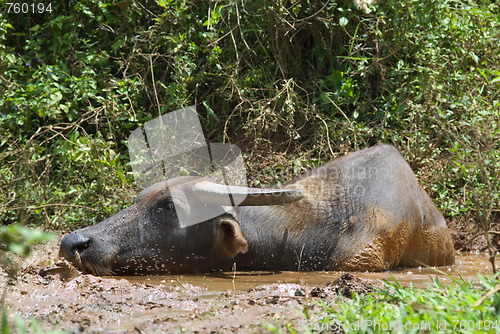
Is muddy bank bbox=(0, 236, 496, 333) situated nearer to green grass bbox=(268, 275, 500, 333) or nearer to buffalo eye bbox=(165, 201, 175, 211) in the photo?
green grass bbox=(268, 275, 500, 333)

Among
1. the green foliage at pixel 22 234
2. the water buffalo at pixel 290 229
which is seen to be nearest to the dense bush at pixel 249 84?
the water buffalo at pixel 290 229

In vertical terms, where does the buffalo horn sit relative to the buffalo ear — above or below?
above

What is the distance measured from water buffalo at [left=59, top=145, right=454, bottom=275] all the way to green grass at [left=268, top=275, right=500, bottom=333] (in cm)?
176

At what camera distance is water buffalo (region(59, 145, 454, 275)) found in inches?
201

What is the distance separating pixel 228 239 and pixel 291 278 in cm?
65

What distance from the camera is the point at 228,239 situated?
529 centimetres

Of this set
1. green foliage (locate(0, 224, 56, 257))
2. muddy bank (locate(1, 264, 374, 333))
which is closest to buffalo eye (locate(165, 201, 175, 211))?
muddy bank (locate(1, 264, 374, 333))

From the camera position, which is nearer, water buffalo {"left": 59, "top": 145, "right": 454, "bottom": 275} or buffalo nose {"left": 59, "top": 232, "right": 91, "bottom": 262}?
buffalo nose {"left": 59, "top": 232, "right": 91, "bottom": 262}

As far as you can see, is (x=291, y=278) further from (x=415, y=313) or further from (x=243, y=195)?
(x=415, y=313)

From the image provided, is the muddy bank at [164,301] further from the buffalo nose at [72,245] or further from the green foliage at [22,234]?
the green foliage at [22,234]

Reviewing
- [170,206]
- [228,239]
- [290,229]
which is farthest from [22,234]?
[290,229]

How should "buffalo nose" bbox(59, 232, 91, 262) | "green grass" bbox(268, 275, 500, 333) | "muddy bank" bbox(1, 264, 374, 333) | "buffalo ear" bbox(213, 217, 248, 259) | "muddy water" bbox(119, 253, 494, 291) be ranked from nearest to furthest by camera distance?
"green grass" bbox(268, 275, 500, 333)
"muddy bank" bbox(1, 264, 374, 333)
"muddy water" bbox(119, 253, 494, 291)
"buffalo nose" bbox(59, 232, 91, 262)
"buffalo ear" bbox(213, 217, 248, 259)

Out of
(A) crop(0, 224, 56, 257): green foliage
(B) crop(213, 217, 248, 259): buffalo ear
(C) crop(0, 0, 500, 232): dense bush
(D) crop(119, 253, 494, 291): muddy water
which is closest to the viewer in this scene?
(A) crop(0, 224, 56, 257): green foliage

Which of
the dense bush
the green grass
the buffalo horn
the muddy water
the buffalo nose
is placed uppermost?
the dense bush
